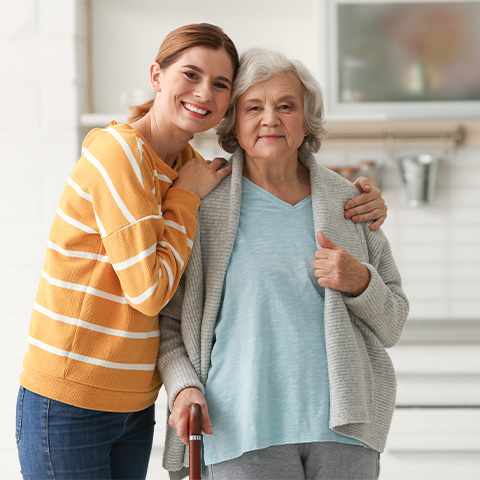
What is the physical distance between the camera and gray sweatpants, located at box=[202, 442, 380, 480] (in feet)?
3.86

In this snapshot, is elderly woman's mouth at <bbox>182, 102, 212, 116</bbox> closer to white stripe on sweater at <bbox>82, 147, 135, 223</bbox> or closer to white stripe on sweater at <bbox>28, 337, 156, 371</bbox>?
white stripe on sweater at <bbox>82, 147, 135, 223</bbox>

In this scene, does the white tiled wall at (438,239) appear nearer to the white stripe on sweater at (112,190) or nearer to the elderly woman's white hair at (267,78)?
the elderly woman's white hair at (267,78)

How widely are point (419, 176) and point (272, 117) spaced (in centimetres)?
147

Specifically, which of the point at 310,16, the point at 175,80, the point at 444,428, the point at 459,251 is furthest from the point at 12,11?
the point at 444,428

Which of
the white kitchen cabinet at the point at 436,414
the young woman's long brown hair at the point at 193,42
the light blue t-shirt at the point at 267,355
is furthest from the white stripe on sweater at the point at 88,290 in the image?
the white kitchen cabinet at the point at 436,414

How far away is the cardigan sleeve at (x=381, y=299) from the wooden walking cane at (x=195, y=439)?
37 cm

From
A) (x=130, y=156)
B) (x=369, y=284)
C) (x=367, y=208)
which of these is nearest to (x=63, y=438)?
(x=130, y=156)

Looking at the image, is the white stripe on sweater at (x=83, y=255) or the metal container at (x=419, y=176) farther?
the metal container at (x=419, y=176)

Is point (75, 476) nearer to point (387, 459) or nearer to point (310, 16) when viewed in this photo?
point (387, 459)

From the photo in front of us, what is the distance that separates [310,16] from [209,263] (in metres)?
1.68

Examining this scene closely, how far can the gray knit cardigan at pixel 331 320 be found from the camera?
1204mm

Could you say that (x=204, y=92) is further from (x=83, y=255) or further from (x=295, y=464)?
(x=295, y=464)

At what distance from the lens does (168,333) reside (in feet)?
4.22

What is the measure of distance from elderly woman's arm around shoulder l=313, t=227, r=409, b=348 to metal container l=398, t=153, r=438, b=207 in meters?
1.27
